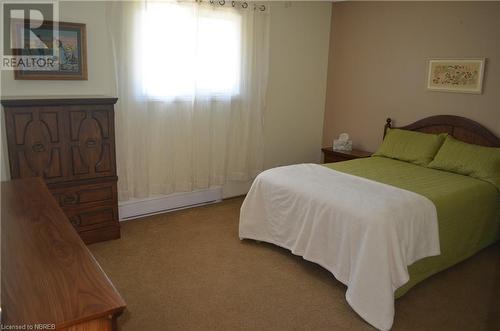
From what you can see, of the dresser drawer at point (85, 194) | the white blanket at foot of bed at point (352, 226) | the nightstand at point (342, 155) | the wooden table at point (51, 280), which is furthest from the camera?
the nightstand at point (342, 155)

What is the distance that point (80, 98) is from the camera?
2912mm

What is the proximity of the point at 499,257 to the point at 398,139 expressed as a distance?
Answer: 1.40 metres

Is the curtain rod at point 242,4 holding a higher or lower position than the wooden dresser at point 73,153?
higher

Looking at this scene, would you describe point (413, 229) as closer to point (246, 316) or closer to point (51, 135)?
point (246, 316)

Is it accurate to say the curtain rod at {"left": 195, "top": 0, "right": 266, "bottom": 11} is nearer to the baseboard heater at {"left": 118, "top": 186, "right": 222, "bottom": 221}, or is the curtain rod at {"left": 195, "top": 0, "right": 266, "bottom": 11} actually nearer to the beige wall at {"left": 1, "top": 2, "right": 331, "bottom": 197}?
the beige wall at {"left": 1, "top": 2, "right": 331, "bottom": 197}

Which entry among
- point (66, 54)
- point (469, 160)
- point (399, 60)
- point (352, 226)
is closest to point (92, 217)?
Result: point (66, 54)

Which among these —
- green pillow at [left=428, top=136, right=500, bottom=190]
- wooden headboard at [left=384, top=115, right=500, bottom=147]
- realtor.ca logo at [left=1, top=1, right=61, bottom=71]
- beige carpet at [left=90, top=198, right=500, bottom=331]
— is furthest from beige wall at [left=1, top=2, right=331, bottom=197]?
realtor.ca logo at [left=1, top=1, right=61, bottom=71]

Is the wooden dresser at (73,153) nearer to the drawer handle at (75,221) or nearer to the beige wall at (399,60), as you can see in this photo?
the drawer handle at (75,221)

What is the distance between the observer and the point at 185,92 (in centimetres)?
377

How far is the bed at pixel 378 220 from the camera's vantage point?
228 centimetres

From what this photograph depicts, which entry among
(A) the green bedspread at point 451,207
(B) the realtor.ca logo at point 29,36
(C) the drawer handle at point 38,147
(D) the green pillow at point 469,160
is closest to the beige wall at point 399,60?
(D) the green pillow at point 469,160

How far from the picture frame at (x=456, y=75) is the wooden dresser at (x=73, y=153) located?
3099 millimetres

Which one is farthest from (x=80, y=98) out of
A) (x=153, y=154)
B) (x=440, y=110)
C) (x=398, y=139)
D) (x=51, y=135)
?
(x=440, y=110)

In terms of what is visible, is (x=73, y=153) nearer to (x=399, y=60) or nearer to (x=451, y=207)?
(x=451, y=207)
